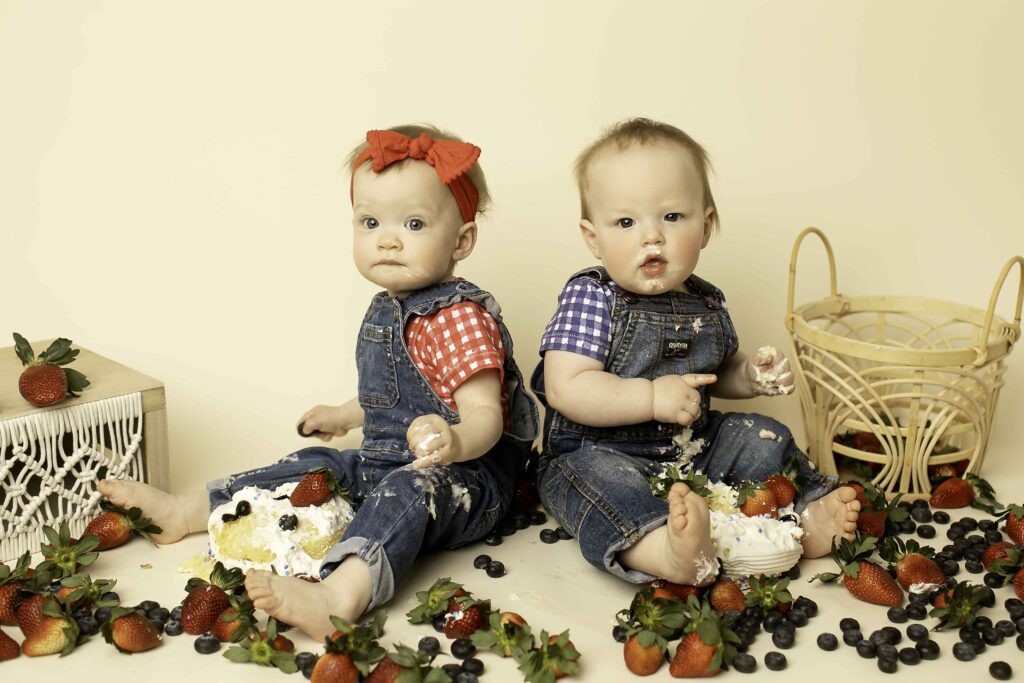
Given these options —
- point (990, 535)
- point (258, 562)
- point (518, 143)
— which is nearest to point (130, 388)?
point (258, 562)

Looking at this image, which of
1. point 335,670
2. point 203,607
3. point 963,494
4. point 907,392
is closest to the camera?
point 335,670

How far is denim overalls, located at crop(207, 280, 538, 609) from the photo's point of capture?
2252 mm

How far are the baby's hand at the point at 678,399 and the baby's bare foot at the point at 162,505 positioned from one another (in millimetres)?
957

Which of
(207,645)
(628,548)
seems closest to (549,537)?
(628,548)

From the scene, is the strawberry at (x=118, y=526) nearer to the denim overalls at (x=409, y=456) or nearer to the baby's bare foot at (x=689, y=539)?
the denim overalls at (x=409, y=456)

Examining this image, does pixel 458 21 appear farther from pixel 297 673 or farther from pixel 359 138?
pixel 297 673

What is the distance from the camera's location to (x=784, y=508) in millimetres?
2346

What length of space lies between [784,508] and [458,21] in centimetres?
171

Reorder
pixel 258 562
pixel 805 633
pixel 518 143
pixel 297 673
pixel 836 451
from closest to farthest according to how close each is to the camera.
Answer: pixel 297 673 → pixel 805 633 → pixel 258 562 → pixel 836 451 → pixel 518 143

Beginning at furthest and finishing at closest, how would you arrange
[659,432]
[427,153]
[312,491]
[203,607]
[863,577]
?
[659,432]
[427,153]
[312,491]
[863,577]
[203,607]

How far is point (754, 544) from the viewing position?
219 centimetres

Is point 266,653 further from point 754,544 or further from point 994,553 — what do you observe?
point 994,553

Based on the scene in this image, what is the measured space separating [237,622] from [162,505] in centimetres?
49

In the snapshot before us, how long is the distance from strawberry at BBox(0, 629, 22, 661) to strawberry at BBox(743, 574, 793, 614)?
4.13 ft
